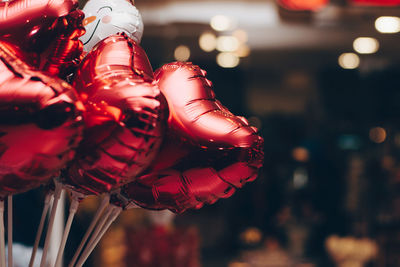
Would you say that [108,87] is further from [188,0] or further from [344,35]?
[344,35]

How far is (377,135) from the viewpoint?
5137 millimetres

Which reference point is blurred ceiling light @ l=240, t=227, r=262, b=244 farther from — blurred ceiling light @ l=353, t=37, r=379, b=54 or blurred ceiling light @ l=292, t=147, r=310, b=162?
blurred ceiling light @ l=353, t=37, r=379, b=54

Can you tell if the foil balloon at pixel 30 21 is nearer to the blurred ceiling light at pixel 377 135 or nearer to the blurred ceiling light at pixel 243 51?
the blurred ceiling light at pixel 243 51

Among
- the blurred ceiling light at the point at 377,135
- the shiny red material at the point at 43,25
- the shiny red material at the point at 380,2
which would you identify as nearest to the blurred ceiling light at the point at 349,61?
the blurred ceiling light at the point at 377,135

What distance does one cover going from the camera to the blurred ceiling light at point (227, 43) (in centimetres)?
497

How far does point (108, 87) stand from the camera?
694mm

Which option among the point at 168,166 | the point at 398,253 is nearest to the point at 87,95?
the point at 168,166

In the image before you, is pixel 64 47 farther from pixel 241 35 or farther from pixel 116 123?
pixel 241 35

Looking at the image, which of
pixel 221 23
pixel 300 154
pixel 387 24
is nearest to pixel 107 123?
pixel 221 23

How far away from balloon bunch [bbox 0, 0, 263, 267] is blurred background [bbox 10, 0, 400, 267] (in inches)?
145

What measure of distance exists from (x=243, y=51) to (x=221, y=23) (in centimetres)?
63

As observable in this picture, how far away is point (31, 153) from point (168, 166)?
0.74 ft

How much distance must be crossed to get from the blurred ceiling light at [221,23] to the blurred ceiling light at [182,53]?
1.28ft

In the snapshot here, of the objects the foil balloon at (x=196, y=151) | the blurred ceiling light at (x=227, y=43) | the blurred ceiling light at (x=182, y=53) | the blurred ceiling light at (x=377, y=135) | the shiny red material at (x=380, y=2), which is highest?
the shiny red material at (x=380, y=2)
